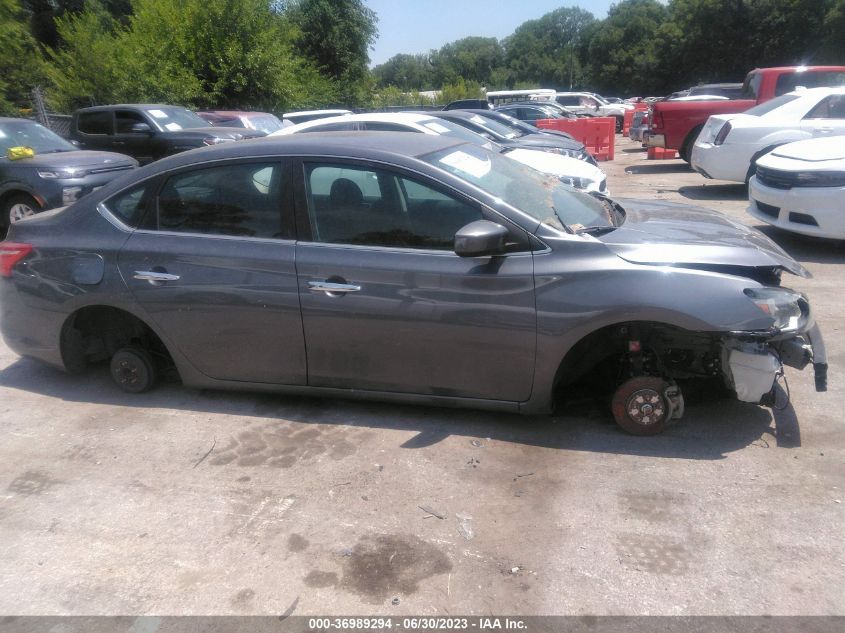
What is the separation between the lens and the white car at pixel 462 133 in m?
8.52

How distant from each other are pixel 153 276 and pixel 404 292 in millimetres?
1559

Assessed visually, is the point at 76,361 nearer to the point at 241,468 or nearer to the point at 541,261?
the point at 241,468

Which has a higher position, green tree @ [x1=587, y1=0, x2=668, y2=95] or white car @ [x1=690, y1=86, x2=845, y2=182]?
green tree @ [x1=587, y1=0, x2=668, y2=95]

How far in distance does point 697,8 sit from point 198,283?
59.2 m

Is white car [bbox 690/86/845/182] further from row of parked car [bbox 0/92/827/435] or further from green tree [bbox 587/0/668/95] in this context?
green tree [bbox 587/0/668/95]

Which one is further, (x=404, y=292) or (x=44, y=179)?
(x=44, y=179)

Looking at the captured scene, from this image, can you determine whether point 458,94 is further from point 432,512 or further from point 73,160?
point 432,512

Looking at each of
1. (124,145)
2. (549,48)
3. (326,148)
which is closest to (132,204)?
(326,148)

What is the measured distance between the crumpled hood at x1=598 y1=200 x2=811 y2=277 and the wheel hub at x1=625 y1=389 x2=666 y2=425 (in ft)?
2.33

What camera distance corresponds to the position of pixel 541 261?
3697 mm

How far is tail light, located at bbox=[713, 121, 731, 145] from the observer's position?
440 inches

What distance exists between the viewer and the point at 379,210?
3.98m

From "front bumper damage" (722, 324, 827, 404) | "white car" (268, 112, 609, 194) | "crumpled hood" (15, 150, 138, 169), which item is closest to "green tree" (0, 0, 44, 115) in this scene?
"crumpled hood" (15, 150, 138, 169)

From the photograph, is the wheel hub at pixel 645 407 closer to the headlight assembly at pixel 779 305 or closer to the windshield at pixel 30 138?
the headlight assembly at pixel 779 305
